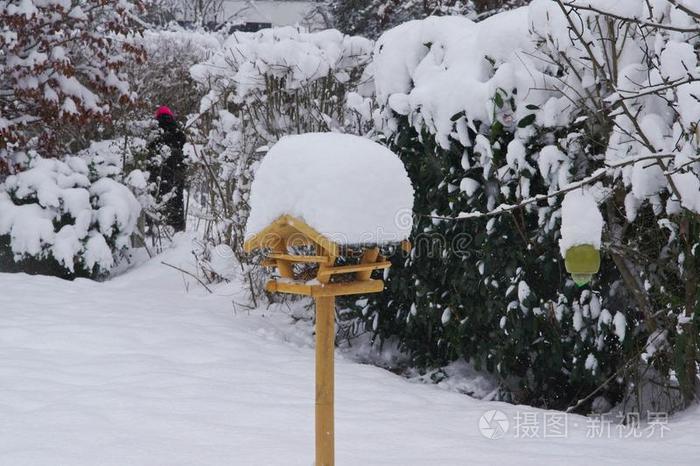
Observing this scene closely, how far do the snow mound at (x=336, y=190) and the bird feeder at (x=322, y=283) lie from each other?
6cm

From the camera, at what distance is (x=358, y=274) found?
9.30 feet

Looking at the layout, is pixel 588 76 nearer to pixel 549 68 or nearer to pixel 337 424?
pixel 549 68

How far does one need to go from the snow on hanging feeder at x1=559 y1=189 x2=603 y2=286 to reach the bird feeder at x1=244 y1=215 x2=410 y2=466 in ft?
1.89

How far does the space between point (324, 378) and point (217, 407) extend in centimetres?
148

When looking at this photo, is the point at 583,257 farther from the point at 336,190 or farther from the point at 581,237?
the point at 336,190

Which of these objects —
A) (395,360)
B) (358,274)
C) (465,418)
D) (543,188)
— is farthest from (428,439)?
(395,360)

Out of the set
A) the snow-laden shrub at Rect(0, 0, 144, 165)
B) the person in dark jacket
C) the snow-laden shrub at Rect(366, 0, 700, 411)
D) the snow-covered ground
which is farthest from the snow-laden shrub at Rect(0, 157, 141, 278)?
the snow-laden shrub at Rect(366, 0, 700, 411)

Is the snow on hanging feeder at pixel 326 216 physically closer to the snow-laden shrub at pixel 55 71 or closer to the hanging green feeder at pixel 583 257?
the hanging green feeder at pixel 583 257


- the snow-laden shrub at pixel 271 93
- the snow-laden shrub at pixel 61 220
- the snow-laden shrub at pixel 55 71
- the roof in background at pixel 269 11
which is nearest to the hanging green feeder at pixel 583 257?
the snow-laden shrub at pixel 271 93

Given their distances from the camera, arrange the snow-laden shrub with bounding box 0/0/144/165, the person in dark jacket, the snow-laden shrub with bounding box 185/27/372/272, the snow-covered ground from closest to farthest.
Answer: the snow-covered ground < the snow-laden shrub with bounding box 185/27/372/272 < the snow-laden shrub with bounding box 0/0/144/165 < the person in dark jacket

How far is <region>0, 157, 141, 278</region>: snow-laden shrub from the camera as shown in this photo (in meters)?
7.36

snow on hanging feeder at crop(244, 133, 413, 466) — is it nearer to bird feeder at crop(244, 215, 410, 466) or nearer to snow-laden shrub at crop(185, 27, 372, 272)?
bird feeder at crop(244, 215, 410, 466)

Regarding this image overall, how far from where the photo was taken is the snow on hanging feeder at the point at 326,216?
2.55 meters

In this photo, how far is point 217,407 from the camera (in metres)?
4.01
